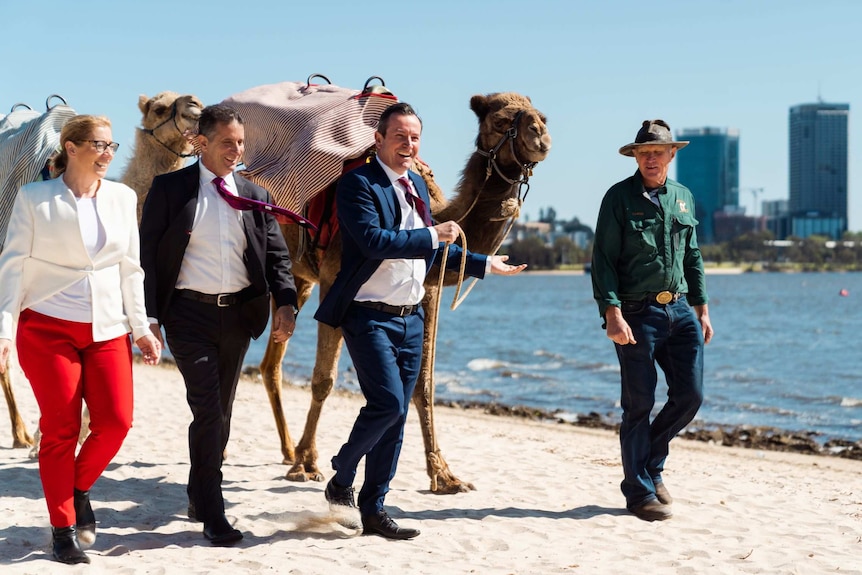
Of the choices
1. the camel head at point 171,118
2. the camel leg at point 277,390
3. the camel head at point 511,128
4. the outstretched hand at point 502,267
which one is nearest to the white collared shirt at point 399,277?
the outstretched hand at point 502,267

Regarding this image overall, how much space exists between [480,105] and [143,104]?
2.89 metres

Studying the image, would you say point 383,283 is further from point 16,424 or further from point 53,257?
point 16,424

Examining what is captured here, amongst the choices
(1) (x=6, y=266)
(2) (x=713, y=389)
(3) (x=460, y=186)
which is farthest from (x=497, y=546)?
(2) (x=713, y=389)

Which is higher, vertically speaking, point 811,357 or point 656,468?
point 656,468

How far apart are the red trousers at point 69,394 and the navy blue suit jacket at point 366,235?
121 centimetres

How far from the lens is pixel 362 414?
223 inches

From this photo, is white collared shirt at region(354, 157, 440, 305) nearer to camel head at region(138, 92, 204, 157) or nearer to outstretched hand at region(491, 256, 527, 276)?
outstretched hand at region(491, 256, 527, 276)

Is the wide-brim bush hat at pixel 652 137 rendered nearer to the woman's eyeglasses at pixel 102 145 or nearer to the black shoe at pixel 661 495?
the black shoe at pixel 661 495

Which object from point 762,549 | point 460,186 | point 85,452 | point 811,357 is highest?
point 460,186

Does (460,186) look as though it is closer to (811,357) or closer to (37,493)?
(37,493)

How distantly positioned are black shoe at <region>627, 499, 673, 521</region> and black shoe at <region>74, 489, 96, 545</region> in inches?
137

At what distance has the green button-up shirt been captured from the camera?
651 centimetres

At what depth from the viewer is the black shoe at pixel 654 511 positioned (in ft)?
22.0

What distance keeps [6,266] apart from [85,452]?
41.4 inches
